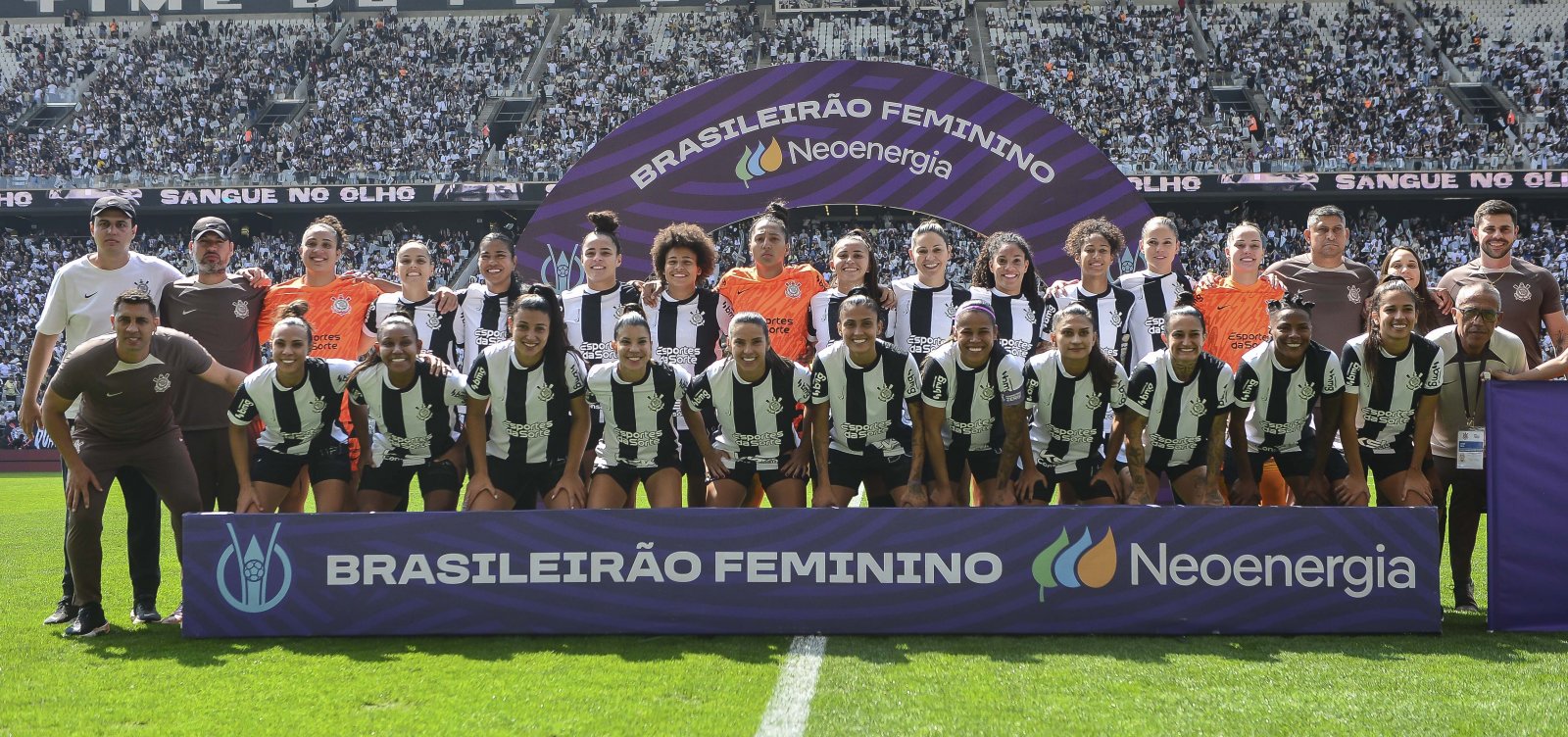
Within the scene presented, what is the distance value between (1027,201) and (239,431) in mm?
5449

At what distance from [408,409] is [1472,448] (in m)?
4.64

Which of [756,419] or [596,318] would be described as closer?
[756,419]

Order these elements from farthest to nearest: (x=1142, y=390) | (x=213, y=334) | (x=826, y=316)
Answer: (x=826, y=316) → (x=213, y=334) → (x=1142, y=390)

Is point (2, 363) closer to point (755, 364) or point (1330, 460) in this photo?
point (755, 364)

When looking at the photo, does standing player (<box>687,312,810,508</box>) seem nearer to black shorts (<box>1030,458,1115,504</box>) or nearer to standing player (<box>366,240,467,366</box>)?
black shorts (<box>1030,458,1115,504</box>)

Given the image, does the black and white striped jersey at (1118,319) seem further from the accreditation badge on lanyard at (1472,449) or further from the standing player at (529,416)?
the standing player at (529,416)

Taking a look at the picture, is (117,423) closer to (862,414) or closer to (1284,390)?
(862,414)

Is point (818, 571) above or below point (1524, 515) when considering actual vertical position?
below

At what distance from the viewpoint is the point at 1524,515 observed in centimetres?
477

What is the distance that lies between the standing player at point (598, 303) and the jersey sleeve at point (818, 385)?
1.24m

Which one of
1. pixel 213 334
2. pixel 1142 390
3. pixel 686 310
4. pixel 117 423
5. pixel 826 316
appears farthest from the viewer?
pixel 826 316

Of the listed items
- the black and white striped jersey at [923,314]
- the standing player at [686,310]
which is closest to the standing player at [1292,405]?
the black and white striped jersey at [923,314]

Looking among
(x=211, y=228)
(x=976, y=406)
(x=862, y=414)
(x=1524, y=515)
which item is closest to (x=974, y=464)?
(x=976, y=406)

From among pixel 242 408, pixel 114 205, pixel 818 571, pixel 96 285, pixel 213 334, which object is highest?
pixel 114 205
